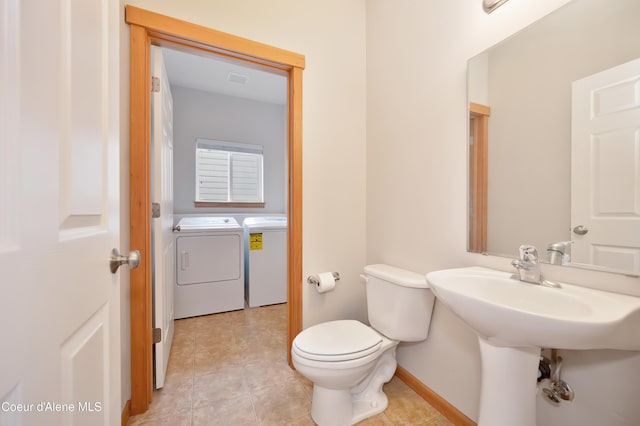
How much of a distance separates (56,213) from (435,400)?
1.73 m

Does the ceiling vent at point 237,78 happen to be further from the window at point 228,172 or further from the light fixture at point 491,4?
the light fixture at point 491,4

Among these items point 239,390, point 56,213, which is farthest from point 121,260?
point 239,390

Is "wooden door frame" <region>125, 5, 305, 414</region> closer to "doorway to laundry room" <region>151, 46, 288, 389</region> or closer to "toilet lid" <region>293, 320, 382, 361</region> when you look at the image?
"doorway to laundry room" <region>151, 46, 288, 389</region>

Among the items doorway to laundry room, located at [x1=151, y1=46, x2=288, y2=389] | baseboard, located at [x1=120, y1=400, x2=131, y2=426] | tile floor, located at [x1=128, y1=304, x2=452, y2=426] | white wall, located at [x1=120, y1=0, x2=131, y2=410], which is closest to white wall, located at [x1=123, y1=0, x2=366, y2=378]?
doorway to laundry room, located at [x1=151, y1=46, x2=288, y2=389]

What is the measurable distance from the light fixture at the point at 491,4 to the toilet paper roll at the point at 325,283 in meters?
1.56

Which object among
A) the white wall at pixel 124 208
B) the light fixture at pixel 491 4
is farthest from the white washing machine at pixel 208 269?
the light fixture at pixel 491 4

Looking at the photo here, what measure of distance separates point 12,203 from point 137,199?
1106mm

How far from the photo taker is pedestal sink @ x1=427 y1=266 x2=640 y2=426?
637mm

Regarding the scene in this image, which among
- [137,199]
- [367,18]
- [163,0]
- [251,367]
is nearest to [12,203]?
[137,199]

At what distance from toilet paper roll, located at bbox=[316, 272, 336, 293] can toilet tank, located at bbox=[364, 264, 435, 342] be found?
339 millimetres

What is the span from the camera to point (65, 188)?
46 cm

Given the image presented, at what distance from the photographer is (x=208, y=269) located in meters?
2.56

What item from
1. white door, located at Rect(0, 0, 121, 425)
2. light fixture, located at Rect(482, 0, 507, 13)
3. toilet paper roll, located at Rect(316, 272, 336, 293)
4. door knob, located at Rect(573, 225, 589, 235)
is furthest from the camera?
toilet paper roll, located at Rect(316, 272, 336, 293)

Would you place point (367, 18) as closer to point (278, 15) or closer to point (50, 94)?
point (278, 15)
